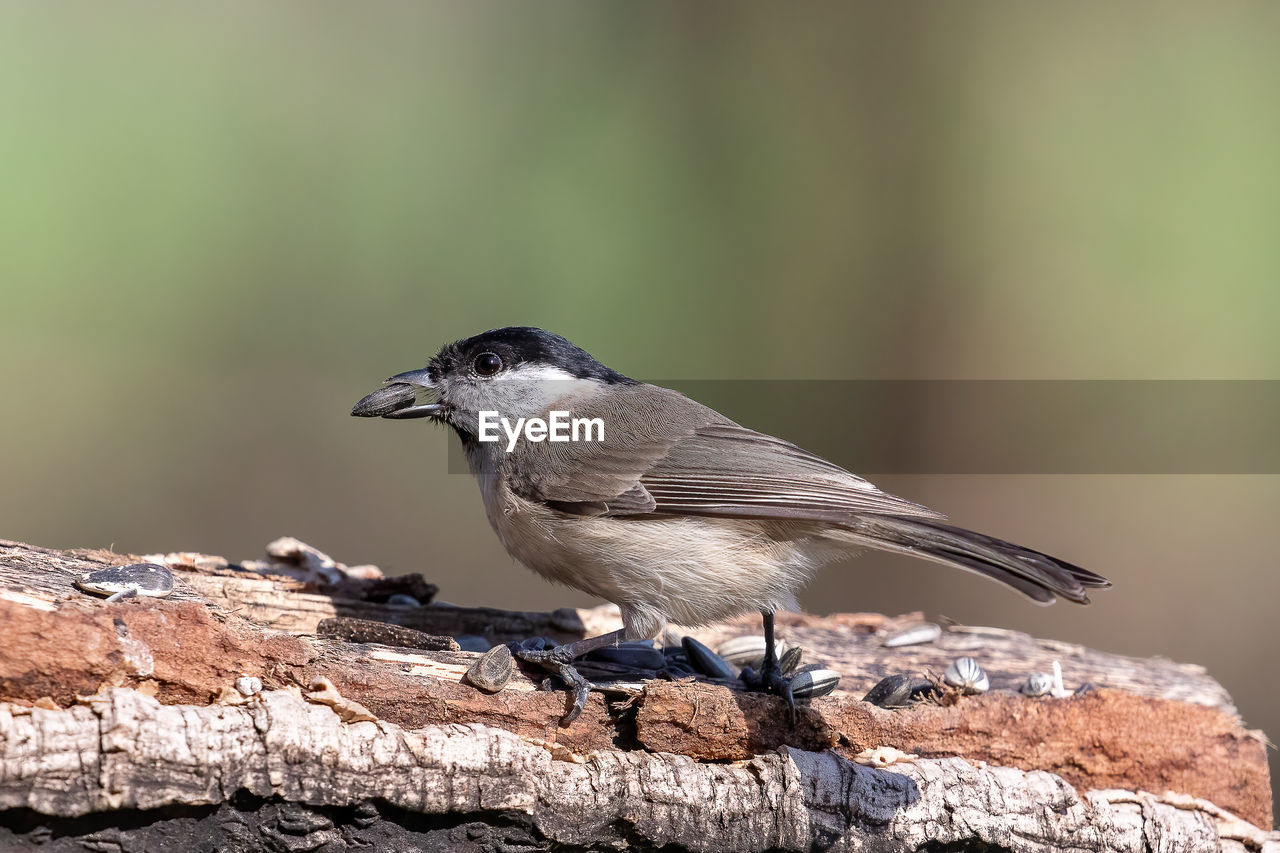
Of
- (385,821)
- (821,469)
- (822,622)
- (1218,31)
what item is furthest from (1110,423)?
(385,821)

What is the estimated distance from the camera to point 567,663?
2.87 meters

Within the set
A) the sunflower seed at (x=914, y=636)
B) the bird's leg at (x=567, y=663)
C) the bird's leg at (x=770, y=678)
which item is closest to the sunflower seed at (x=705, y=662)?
the bird's leg at (x=770, y=678)

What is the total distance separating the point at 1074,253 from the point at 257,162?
245 inches

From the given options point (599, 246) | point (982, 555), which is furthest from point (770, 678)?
point (599, 246)

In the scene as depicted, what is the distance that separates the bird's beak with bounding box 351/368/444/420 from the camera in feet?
12.1

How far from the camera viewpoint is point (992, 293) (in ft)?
24.8

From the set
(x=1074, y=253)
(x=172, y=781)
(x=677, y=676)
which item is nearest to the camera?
(x=172, y=781)

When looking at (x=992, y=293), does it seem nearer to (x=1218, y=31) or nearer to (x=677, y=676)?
(x=1218, y=31)

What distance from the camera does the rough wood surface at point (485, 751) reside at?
2.06 m

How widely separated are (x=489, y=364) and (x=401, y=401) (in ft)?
1.21

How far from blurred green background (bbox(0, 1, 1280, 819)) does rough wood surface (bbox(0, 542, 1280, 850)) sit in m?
3.81

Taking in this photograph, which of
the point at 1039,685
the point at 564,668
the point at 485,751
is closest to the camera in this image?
the point at 485,751

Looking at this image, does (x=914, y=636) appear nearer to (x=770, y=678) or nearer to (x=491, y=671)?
(x=770, y=678)

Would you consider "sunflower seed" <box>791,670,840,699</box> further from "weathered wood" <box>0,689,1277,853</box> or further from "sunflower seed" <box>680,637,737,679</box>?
"sunflower seed" <box>680,637,737,679</box>
